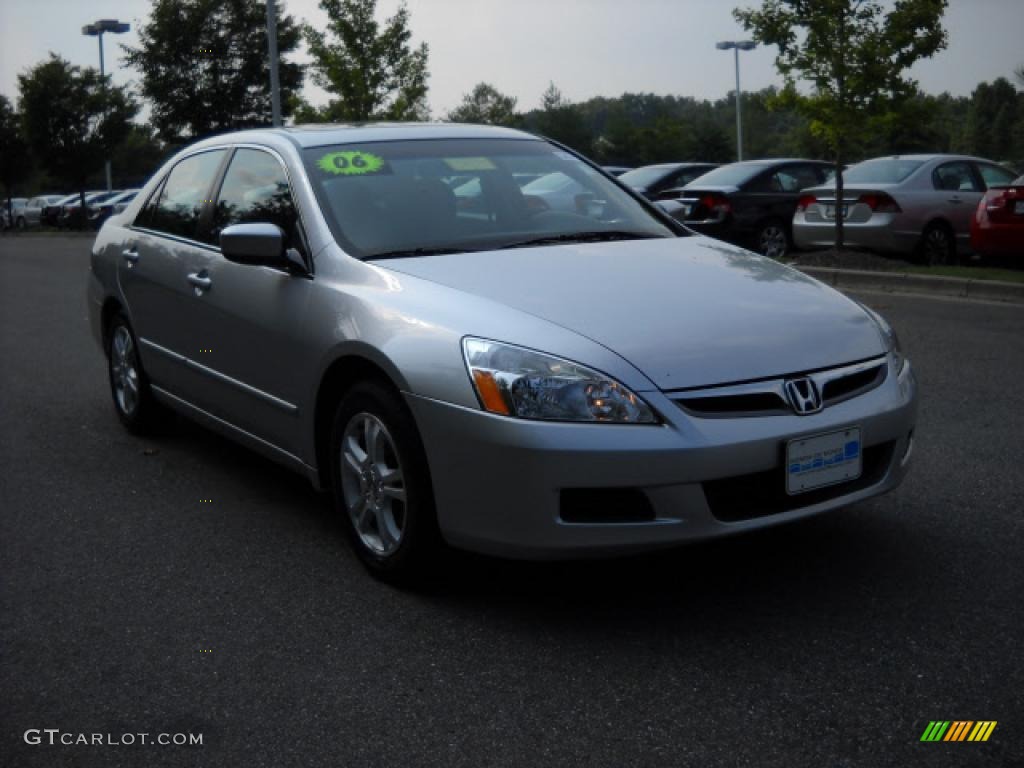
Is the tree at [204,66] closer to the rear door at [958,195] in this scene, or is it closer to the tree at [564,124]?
Result: the rear door at [958,195]

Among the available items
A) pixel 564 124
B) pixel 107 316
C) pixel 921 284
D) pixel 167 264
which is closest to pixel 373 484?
pixel 167 264

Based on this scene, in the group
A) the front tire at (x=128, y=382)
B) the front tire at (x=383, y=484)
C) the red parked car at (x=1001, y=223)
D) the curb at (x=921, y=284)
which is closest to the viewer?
the front tire at (x=383, y=484)

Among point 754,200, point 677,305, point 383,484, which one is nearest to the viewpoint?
point 677,305

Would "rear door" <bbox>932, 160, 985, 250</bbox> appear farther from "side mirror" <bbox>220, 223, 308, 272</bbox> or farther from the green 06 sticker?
"side mirror" <bbox>220, 223, 308, 272</bbox>

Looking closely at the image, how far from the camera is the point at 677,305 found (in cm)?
397

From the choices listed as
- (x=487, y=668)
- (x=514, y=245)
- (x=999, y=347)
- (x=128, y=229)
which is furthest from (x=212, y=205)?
(x=999, y=347)

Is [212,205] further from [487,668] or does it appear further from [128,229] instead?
[487,668]

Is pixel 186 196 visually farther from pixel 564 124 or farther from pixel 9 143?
pixel 564 124

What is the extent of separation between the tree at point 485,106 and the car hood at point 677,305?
6221 centimetres

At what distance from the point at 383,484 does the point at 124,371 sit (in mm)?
3043

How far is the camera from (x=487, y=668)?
3.49 m

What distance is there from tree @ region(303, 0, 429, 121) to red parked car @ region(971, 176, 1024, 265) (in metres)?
17.7

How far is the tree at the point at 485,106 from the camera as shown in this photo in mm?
75188

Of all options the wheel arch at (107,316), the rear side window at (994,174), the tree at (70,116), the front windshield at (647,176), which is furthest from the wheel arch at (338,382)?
the tree at (70,116)
